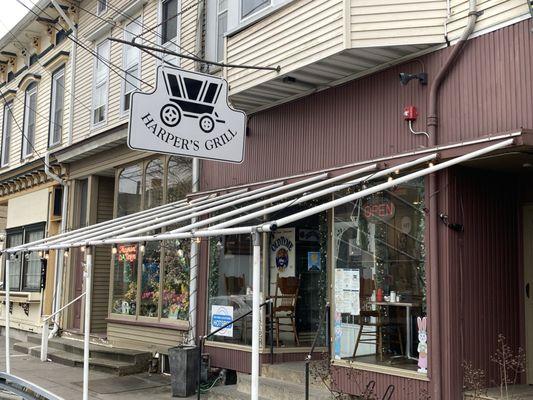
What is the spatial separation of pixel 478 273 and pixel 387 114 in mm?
2220

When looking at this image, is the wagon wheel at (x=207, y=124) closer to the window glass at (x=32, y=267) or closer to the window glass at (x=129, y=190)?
the window glass at (x=129, y=190)

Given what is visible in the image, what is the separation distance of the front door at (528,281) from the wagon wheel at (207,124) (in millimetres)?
3931

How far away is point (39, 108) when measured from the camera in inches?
699

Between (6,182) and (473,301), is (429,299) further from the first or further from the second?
(6,182)

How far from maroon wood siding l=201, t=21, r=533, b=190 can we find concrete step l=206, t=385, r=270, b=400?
126 inches

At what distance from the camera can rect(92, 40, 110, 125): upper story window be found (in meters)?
14.4

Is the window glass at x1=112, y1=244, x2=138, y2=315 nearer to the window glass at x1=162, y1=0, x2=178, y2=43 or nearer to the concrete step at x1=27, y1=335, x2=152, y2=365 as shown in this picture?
the concrete step at x1=27, y1=335, x2=152, y2=365

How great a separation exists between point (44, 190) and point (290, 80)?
10.5 metres

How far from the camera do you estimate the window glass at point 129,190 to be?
12883 millimetres

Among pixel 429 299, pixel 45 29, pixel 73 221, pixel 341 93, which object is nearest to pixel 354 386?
pixel 429 299

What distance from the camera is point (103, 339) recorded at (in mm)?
13242

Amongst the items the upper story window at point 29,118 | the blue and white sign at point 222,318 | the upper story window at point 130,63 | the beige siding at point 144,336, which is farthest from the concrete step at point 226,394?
the upper story window at point 29,118

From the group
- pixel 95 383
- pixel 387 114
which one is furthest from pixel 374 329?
pixel 95 383

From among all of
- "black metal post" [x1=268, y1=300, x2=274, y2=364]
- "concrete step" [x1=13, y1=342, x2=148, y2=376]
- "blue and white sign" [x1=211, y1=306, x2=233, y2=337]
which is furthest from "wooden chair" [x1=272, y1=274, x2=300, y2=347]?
"concrete step" [x1=13, y1=342, x2=148, y2=376]
